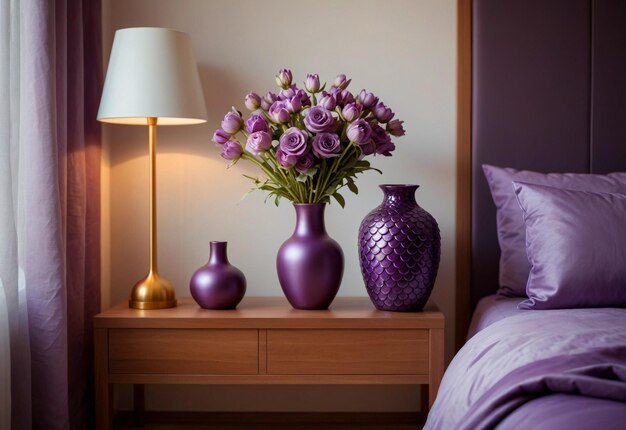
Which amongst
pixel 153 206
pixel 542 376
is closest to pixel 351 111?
pixel 153 206

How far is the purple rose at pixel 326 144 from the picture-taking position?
2.33 m

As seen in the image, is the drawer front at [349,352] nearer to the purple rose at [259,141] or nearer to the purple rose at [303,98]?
the purple rose at [259,141]

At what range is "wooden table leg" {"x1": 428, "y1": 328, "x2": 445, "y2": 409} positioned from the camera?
2332mm

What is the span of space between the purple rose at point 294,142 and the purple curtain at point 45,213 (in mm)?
657

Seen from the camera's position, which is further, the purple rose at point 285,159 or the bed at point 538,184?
the purple rose at point 285,159

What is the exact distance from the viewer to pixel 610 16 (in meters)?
2.75

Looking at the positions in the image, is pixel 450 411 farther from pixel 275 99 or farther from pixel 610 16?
pixel 610 16

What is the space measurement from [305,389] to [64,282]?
1.10 metres

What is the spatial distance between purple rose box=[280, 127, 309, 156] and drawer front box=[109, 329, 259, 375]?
56cm

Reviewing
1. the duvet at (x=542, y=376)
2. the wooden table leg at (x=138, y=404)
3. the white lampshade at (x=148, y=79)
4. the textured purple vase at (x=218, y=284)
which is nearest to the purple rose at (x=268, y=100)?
the white lampshade at (x=148, y=79)

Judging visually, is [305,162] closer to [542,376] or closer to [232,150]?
[232,150]

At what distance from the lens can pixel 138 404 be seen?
2.88m

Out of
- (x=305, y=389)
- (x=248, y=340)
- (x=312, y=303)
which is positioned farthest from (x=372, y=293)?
(x=305, y=389)

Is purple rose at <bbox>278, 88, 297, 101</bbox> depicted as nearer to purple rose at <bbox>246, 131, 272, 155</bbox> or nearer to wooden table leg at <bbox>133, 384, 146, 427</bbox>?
purple rose at <bbox>246, 131, 272, 155</bbox>
